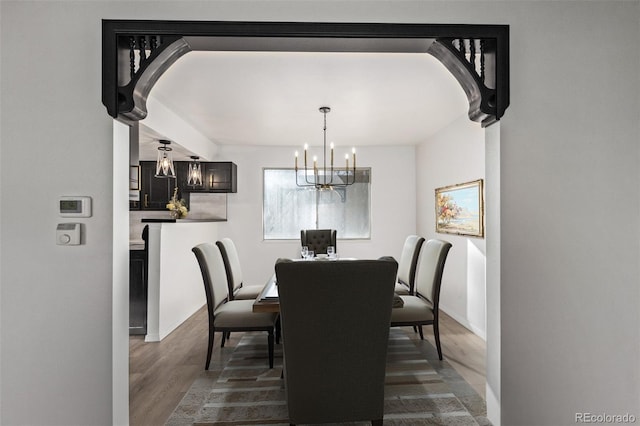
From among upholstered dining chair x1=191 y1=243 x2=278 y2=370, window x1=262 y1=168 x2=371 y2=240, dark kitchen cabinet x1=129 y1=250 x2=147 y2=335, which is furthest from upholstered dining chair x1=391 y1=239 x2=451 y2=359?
window x1=262 y1=168 x2=371 y2=240

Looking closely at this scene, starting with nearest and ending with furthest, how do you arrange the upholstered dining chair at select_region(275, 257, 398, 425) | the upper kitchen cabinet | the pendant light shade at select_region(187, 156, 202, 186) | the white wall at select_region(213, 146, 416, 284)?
the upholstered dining chair at select_region(275, 257, 398, 425) < the pendant light shade at select_region(187, 156, 202, 186) < the upper kitchen cabinet < the white wall at select_region(213, 146, 416, 284)

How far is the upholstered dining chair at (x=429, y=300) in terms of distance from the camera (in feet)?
10.1

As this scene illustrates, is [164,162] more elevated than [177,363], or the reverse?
[164,162]

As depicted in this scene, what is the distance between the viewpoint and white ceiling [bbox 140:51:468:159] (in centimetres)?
284

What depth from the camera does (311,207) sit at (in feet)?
20.9

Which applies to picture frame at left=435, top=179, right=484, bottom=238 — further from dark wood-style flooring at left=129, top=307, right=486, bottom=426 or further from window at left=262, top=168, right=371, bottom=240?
window at left=262, top=168, right=371, bottom=240

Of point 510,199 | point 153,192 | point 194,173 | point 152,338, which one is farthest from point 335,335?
point 153,192

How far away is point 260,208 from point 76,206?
437cm

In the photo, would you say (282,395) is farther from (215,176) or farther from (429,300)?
(215,176)

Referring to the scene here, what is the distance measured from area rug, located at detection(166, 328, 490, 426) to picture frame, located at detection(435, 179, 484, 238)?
1524 mm

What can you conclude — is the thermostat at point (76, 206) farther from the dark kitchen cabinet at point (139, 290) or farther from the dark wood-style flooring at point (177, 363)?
the dark kitchen cabinet at point (139, 290)

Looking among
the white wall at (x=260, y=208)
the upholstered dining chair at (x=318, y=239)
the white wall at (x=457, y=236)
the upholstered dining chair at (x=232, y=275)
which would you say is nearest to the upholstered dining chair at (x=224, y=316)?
the upholstered dining chair at (x=232, y=275)

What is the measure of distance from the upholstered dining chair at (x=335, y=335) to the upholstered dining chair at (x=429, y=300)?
1104 mm

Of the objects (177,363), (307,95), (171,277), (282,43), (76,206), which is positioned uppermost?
(307,95)
